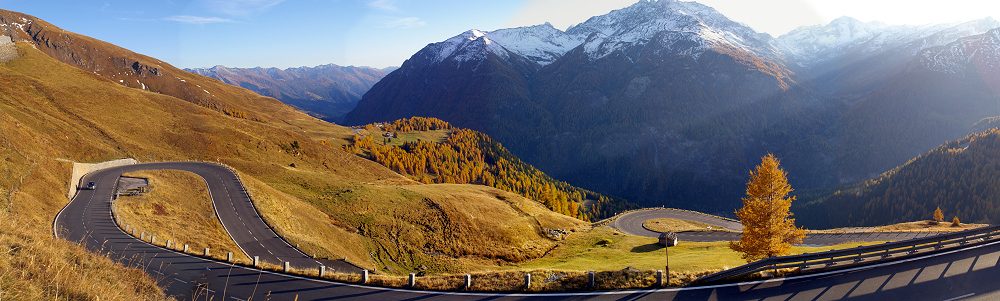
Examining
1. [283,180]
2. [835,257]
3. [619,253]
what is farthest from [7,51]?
[835,257]

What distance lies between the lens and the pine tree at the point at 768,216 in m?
29.8

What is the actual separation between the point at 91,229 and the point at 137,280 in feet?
90.4

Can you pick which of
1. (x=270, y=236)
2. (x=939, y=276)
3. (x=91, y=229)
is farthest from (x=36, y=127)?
(x=939, y=276)

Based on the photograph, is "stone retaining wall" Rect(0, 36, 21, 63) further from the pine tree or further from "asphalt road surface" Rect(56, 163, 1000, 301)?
the pine tree

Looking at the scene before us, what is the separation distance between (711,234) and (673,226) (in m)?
11.7

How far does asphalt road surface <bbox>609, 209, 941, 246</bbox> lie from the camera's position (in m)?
69.5

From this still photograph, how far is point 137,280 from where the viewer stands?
14.7m

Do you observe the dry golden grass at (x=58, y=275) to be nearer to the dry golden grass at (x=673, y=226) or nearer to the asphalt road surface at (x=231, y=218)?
the asphalt road surface at (x=231, y=218)

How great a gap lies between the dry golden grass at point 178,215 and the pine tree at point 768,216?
40624 mm

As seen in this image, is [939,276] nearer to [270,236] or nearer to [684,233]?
[270,236]

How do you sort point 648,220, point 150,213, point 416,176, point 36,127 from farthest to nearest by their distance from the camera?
point 416,176
point 648,220
point 36,127
point 150,213

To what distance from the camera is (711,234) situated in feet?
247

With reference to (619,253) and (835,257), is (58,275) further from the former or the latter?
(619,253)

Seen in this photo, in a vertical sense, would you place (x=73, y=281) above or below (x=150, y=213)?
above
